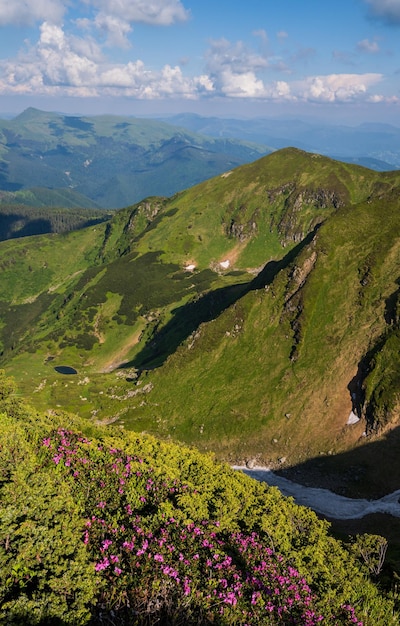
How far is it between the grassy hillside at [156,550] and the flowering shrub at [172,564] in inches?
4.1

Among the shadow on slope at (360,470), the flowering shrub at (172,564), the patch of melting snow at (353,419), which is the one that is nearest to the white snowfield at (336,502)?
the shadow on slope at (360,470)

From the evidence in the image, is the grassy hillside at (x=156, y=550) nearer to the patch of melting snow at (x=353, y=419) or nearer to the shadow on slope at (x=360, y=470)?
the shadow on slope at (x=360, y=470)

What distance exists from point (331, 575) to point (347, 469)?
6249 cm

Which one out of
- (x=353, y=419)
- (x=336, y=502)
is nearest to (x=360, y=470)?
(x=336, y=502)

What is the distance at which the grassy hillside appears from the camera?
98.3 feet

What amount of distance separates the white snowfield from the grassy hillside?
128 ft

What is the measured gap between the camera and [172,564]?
3509 centimetres

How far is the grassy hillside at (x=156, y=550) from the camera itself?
98.3 feet

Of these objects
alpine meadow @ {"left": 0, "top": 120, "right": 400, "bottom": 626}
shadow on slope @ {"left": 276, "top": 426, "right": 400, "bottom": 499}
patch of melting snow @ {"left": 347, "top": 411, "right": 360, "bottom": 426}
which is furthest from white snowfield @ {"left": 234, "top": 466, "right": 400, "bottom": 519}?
patch of melting snow @ {"left": 347, "top": 411, "right": 360, "bottom": 426}

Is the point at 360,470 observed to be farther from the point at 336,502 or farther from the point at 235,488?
the point at 235,488

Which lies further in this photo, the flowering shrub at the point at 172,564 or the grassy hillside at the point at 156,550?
the flowering shrub at the point at 172,564

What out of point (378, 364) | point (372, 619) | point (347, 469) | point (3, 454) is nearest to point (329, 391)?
point (378, 364)

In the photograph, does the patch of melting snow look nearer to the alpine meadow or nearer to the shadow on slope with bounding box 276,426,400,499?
the alpine meadow

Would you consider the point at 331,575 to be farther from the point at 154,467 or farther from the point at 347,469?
the point at 347,469
